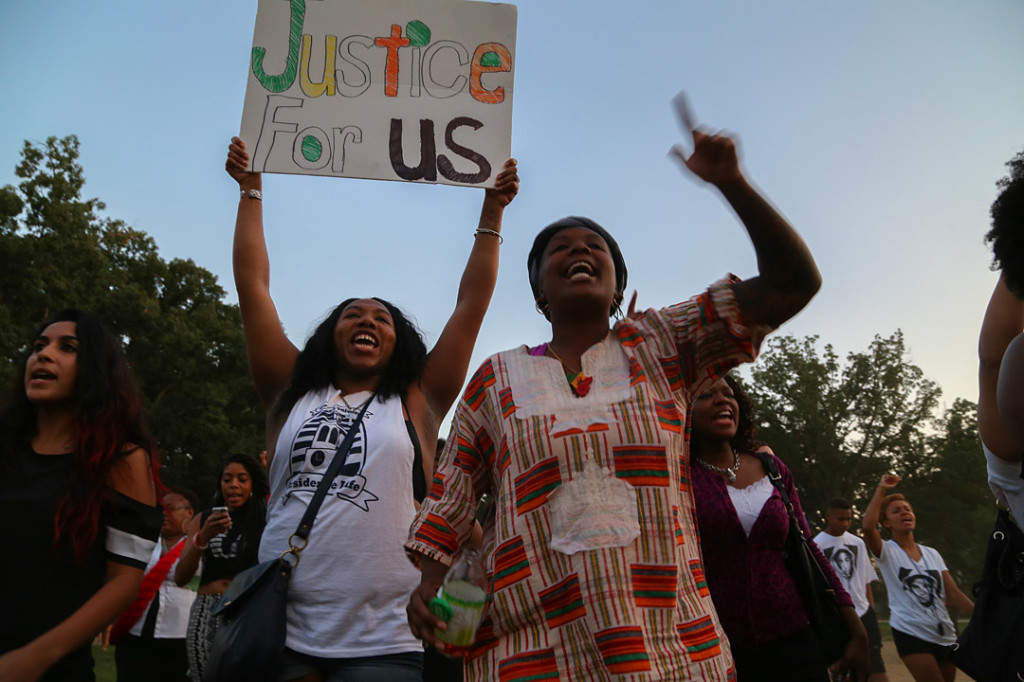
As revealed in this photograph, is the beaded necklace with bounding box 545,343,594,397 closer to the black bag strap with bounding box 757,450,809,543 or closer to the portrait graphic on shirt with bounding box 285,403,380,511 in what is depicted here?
the portrait graphic on shirt with bounding box 285,403,380,511

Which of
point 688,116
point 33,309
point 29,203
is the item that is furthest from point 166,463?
point 688,116

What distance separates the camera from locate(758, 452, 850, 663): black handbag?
130 inches

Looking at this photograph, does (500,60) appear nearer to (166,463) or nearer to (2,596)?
(2,596)

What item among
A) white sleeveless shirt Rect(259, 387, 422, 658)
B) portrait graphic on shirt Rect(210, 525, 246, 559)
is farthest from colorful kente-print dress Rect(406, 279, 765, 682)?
portrait graphic on shirt Rect(210, 525, 246, 559)

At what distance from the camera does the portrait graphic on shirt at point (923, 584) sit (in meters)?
7.58

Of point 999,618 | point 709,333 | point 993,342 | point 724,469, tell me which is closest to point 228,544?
point 724,469

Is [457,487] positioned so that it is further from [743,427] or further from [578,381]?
[743,427]

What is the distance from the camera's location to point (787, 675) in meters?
3.25

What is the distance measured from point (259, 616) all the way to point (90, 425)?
0.91m

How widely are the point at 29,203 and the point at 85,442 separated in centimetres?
2289

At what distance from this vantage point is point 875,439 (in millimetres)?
41188

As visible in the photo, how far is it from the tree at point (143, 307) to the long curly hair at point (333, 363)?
1944 cm

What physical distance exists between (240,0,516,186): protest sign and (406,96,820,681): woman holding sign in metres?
1.67

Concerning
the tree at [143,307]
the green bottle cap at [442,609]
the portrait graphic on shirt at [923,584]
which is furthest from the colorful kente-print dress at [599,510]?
the tree at [143,307]
